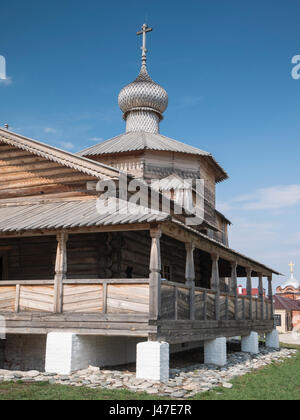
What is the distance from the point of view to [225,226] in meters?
28.8

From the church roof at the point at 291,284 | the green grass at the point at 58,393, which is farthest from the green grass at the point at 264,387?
the church roof at the point at 291,284

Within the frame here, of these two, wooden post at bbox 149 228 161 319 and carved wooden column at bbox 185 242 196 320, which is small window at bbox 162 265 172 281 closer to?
carved wooden column at bbox 185 242 196 320

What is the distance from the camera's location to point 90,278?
14500 millimetres

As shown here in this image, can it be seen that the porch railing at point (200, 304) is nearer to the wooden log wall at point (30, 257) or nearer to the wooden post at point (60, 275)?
the wooden post at point (60, 275)

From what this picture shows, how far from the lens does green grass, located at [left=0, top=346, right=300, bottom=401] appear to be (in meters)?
9.05

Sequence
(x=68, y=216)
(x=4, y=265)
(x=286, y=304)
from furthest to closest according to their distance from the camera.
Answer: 1. (x=286, y=304)
2. (x=4, y=265)
3. (x=68, y=216)

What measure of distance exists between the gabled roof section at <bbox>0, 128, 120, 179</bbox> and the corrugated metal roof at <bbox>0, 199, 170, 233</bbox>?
0.85m

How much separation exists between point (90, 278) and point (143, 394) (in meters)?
5.43

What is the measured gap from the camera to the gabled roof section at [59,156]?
14020mm

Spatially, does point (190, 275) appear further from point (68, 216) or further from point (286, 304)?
point (286, 304)

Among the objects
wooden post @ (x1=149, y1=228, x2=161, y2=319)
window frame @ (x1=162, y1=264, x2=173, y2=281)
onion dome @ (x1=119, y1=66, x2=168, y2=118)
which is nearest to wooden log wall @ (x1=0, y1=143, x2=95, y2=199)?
wooden post @ (x1=149, y1=228, x2=161, y2=319)

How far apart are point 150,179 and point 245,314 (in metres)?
7.31

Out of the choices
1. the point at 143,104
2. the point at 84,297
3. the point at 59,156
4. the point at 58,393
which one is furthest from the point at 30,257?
the point at 143,104
